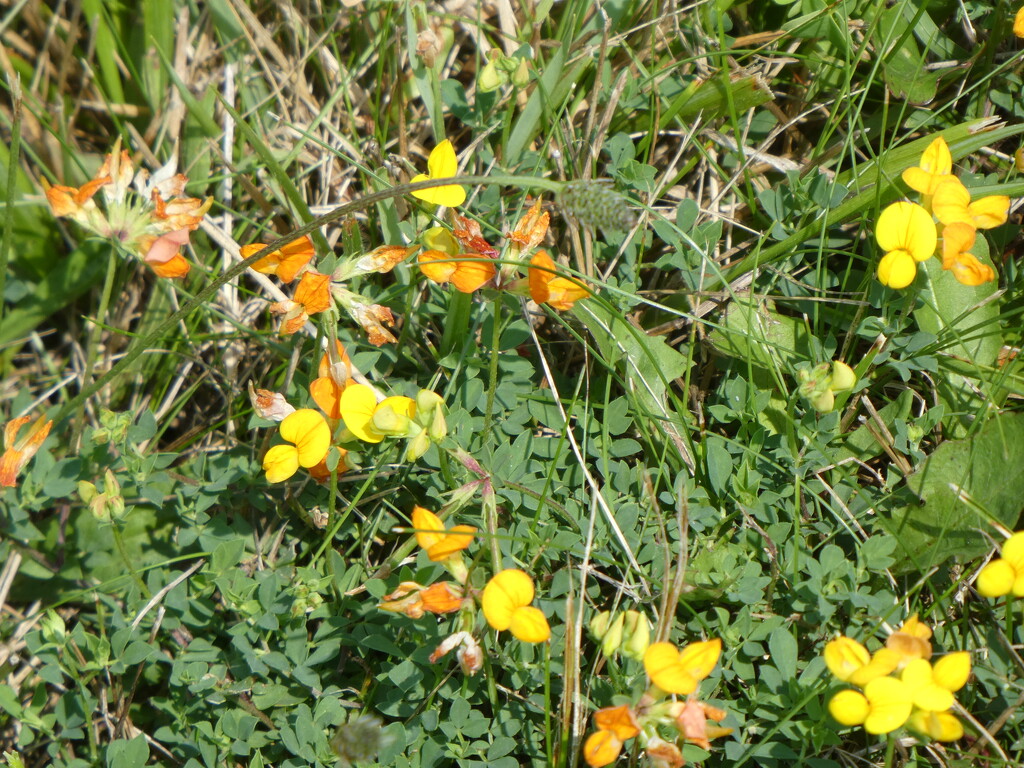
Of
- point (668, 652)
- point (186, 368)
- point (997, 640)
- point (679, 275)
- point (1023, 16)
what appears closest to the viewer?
point (668, 652)

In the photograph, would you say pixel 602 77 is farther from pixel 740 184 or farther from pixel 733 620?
pixel 733 620

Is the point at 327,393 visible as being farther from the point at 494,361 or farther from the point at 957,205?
the point at 957,205

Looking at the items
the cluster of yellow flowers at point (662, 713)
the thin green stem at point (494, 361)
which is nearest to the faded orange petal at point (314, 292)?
the thin green stem at point (494, 361)

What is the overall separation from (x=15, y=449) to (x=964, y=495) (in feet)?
9.63

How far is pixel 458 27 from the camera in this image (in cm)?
349

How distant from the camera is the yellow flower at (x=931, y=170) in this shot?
237 centimetres

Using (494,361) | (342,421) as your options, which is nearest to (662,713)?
(494,361)

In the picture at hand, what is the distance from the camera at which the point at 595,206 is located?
5.35 ft

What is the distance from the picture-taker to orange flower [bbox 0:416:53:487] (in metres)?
2.54

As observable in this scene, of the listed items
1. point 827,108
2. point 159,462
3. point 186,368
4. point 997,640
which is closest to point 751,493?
point 997,640

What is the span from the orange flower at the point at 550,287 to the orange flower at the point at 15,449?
1.55 metres

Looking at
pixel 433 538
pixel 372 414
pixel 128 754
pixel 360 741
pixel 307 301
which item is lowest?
pixel 128 754

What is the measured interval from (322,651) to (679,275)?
176cm

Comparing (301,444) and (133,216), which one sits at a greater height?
(133,216)
